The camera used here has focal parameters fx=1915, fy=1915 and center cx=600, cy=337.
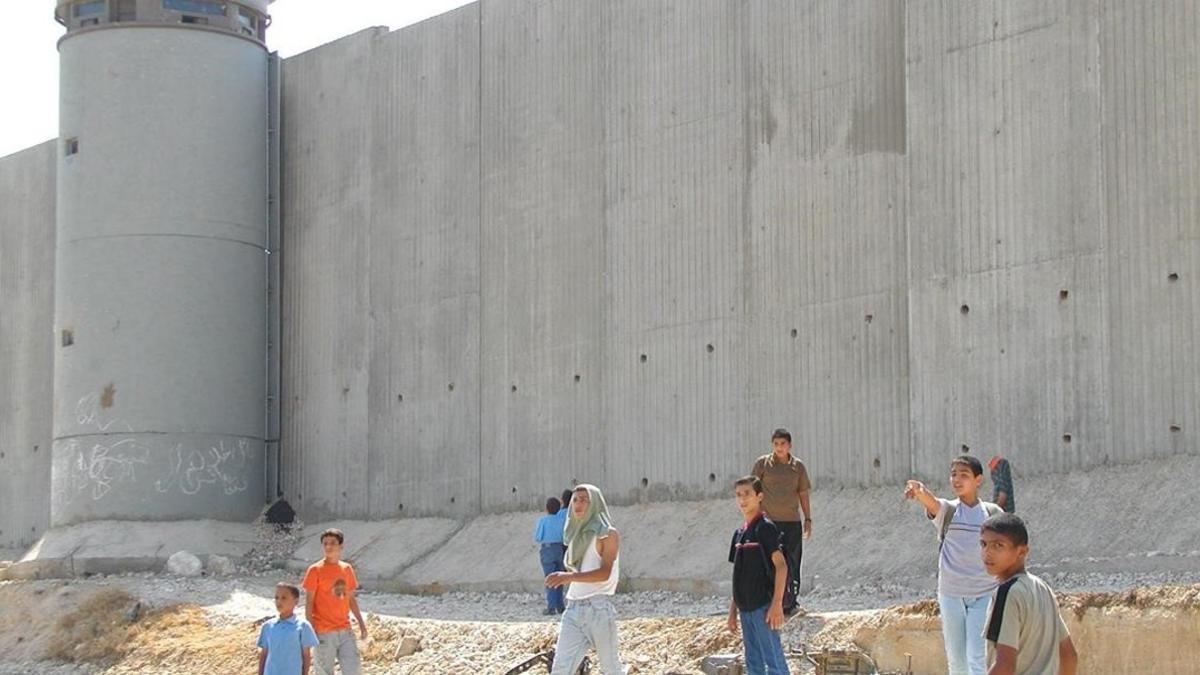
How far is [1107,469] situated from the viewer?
18.5 m

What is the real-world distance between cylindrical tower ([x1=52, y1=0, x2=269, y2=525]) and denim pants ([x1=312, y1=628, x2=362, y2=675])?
1396cm

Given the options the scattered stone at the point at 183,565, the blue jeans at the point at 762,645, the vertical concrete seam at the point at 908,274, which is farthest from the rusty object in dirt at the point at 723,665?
the scattered stone at the point at 183,565

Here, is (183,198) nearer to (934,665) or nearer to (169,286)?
(169,286)

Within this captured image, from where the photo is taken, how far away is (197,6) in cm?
2955

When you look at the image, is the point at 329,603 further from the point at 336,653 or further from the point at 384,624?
the point at 384,624

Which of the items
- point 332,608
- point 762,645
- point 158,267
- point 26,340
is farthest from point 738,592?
point 26,340

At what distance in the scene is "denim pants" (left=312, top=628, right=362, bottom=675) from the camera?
1494cm

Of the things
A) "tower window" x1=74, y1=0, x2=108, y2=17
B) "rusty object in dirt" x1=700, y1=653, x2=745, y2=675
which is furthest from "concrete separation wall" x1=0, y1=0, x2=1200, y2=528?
"rusty object in dirt" x1=700, y1=653, x2=745, y2=675

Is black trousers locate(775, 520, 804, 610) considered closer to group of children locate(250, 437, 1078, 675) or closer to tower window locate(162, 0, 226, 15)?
group of children locate(250, 437, 1078, 675)

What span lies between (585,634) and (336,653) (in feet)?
10.3

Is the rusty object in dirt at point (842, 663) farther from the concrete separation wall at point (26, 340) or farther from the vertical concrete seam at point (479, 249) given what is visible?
the concrete separation wall at point (26, 340)

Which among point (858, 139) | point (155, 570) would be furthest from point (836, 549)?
point (155, 570)

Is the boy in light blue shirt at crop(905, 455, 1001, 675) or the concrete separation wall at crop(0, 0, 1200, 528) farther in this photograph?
the concrete separation wall at crop(0, 0, 1200, 528)

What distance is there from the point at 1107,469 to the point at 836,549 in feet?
10.1
